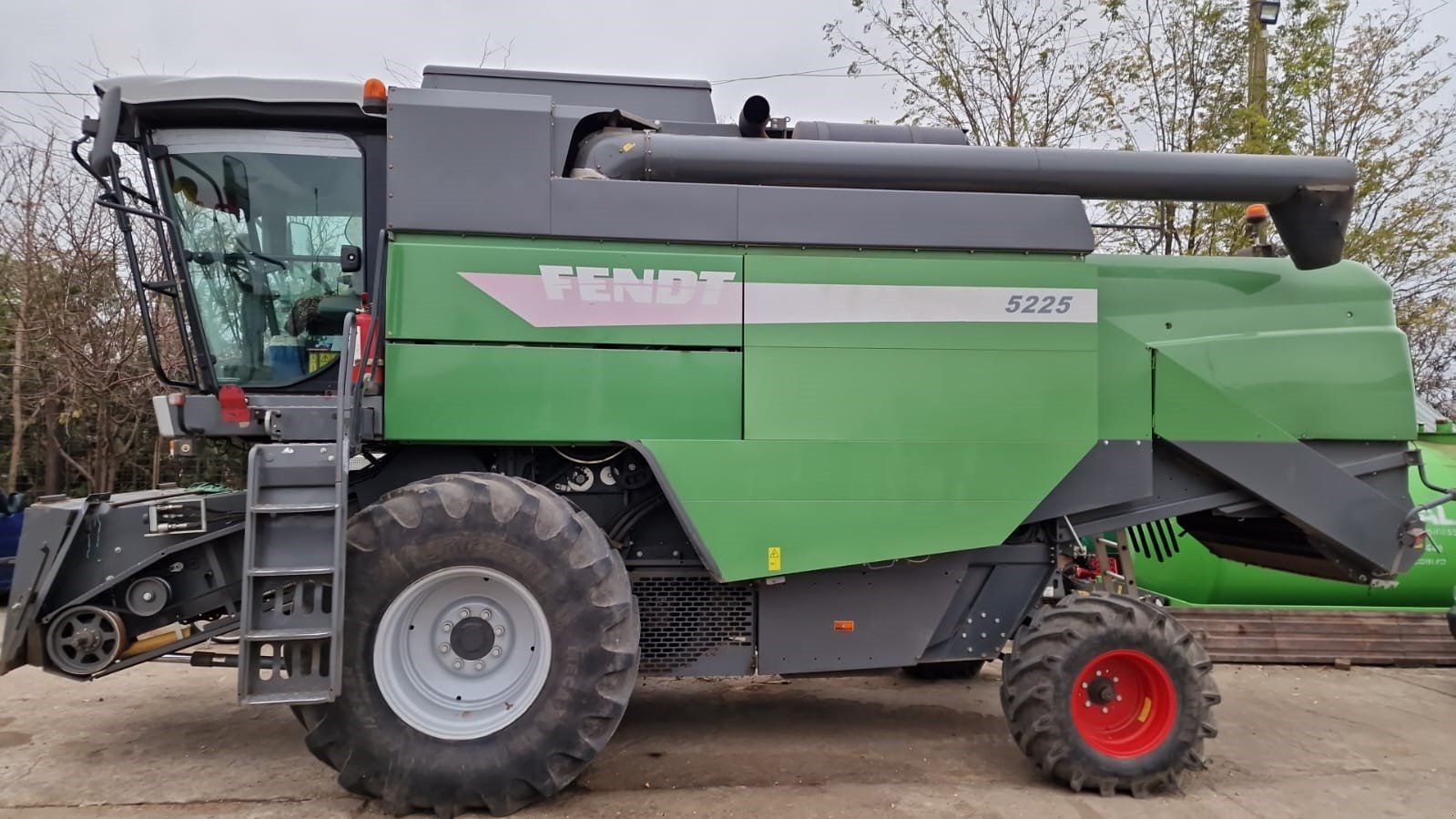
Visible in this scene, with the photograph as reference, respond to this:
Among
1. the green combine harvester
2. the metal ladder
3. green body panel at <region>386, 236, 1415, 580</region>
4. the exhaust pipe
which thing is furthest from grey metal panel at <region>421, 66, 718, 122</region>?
the metal ladder

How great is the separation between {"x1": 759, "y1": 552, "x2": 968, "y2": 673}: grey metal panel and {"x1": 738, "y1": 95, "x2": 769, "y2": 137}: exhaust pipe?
2.30m

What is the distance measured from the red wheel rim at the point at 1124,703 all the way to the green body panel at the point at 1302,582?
3407 mm

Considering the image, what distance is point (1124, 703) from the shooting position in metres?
4.48

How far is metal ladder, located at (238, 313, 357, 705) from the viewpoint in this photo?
3.68 metres

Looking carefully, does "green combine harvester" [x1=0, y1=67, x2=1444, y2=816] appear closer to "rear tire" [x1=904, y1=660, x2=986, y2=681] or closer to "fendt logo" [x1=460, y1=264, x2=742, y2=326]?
"fendt logo" [x1=460, y1=264, x2=742, y2=326]

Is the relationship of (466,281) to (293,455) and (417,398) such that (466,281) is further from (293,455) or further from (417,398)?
(293,455)

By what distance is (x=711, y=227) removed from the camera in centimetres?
428

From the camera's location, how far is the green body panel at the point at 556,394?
4105mm

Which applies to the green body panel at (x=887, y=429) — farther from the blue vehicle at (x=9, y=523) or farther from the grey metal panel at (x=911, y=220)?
the blue vehicle at (x=9, y=523)

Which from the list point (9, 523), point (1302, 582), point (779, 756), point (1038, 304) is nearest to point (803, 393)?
point (1038, 304)

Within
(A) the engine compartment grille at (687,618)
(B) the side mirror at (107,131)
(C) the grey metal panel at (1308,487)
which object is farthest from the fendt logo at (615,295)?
(C) the grey metal panel at (1308,487)

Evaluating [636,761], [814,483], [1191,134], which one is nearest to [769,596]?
[814,483]

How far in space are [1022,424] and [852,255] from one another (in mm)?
1166

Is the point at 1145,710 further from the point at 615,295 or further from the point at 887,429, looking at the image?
the point at 615,295
